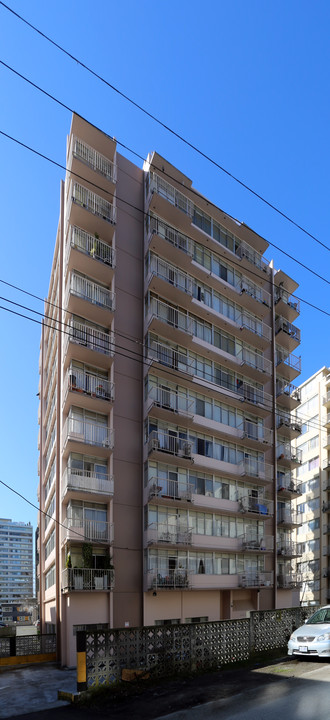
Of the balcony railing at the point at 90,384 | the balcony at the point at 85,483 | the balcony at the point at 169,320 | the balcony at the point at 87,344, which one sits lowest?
the balcony at the point at 85,483

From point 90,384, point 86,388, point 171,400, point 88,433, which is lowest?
point 88,433

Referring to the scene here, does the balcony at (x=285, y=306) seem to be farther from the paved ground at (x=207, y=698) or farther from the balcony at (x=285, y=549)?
the paved ground at (x=207, y=698)

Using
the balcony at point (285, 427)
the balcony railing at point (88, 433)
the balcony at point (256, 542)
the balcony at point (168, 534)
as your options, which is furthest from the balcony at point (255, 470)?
the balcony railing at point (88, 433)

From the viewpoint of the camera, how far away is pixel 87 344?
2970 centimetres

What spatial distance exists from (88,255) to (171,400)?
8673 mm

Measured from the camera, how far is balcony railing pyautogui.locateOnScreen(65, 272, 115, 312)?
98.8 feet

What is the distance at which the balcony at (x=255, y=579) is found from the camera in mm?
34594

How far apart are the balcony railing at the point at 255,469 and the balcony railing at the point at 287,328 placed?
9.45m

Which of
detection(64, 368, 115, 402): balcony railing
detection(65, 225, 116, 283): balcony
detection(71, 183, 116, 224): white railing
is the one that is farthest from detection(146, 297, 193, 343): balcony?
detection(71, 183, 116, 224): white railing

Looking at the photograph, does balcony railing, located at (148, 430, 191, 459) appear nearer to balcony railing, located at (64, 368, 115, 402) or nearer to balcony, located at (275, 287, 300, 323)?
balcony railing, located at (64, 368, 115, 402)

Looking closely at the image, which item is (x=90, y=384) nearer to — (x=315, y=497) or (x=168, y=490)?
(x=168, y=490)

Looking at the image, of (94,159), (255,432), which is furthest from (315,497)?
(94,159)

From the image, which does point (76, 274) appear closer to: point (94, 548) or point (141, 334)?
point (141, 334)

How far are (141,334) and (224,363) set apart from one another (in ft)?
22.4
